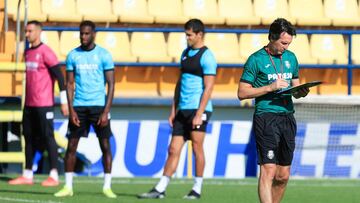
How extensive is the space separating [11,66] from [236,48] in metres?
3.78

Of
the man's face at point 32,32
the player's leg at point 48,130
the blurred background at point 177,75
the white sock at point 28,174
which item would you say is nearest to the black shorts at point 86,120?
the white sock at point 28,174

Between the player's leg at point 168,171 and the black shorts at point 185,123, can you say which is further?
the black shorts at point 185,123

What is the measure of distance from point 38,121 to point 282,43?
226 inches

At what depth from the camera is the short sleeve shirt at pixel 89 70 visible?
12.0 metres

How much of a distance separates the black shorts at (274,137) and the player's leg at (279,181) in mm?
51

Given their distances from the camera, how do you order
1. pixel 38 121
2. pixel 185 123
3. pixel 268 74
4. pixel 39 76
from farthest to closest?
pixel 38 121 < pixel 39 76 < pixel 185 123 < pixel 268 74

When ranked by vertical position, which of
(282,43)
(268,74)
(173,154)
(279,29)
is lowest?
(173,154)

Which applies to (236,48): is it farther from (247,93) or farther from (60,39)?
(247,93)

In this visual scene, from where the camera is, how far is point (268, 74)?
8789 millimetres

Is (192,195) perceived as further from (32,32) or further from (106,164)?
(32,32)

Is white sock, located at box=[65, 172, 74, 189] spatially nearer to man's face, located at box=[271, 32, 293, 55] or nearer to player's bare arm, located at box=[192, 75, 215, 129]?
player's bare arm, located at box=[192, 75, 215, 129]

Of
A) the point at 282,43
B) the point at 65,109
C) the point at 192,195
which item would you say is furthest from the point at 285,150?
the point at 65,109

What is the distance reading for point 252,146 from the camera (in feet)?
50.9

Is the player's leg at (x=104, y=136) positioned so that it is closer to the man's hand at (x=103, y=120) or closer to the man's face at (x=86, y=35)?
the man's hand at (x=103, y=120)
